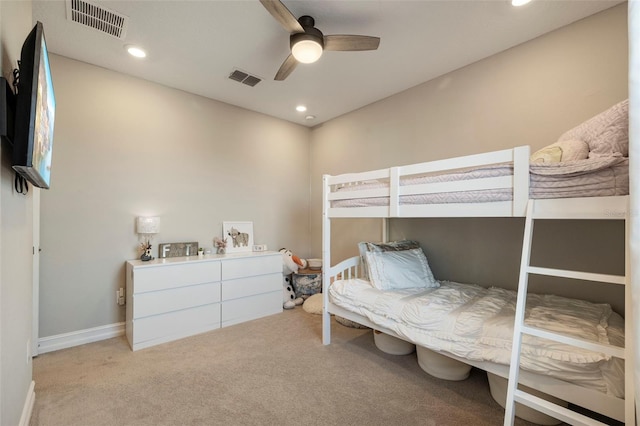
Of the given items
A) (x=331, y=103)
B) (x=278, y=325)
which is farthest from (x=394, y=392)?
(x=331, y=103)

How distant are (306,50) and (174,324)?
2714 mm

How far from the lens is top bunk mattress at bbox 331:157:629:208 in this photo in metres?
1.29

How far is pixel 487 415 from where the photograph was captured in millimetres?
1644

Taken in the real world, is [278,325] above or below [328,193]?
below

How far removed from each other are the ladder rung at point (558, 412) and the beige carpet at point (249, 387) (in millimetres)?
439

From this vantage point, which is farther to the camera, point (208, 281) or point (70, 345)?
point (208, 281)

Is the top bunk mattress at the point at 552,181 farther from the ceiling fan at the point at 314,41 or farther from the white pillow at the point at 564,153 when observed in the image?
the ceiling fan at the point at 314,41

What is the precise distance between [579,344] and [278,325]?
8.31ft

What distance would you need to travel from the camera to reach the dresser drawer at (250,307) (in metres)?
3.07

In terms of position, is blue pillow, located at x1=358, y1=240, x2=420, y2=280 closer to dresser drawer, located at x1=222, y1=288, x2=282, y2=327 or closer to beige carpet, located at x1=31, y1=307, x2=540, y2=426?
beige carpet, located at x1=31, y1=307, x2=540, y2=426

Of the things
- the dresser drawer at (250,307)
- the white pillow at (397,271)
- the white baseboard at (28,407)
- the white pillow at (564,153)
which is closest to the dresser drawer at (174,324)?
the dresser drawer at (250,307)

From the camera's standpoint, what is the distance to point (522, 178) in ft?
4.95

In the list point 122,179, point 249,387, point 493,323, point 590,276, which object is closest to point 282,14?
point 590,276

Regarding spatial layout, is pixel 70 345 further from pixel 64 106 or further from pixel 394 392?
pixel 394 392
